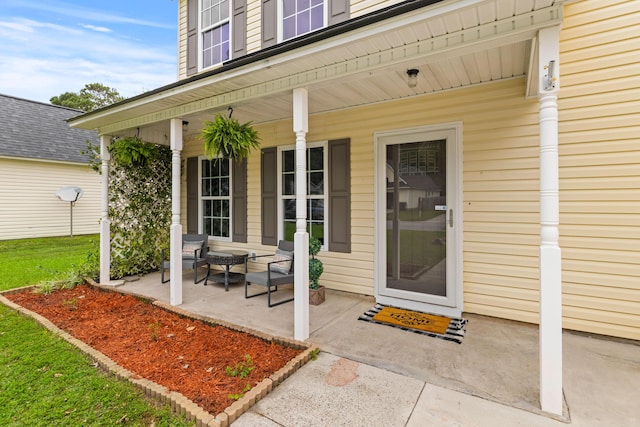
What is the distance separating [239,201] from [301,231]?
294 centimetres

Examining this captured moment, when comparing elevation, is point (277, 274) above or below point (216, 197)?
below

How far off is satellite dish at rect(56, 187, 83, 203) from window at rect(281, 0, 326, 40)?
11.2 meters

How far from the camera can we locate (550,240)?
2.07m

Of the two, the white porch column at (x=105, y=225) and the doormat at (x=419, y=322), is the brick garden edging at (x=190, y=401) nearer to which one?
the doormat at (x=419, y=322)

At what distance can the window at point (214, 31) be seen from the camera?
6179 millimetres

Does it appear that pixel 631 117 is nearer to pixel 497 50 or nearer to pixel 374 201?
pixel 497 50

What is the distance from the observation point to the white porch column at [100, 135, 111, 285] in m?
5.31

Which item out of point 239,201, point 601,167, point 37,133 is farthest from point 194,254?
point 37,133

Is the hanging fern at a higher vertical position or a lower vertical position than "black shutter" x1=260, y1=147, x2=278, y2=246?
higher

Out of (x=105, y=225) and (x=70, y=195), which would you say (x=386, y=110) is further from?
(x=70, y=195)

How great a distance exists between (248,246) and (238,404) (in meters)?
3.73

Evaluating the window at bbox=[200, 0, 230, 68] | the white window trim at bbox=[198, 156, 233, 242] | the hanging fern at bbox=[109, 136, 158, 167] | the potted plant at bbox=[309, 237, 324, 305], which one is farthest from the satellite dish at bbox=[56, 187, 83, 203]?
the potted plant at bbox=[309, 237, 324, 305]

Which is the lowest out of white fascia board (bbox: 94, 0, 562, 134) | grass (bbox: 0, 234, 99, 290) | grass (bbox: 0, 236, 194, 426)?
grass (bbox: 0, 236, 194, 426)

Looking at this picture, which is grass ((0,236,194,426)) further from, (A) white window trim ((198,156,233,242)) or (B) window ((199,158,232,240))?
Answer: (B) window ((199,158,232,240))
